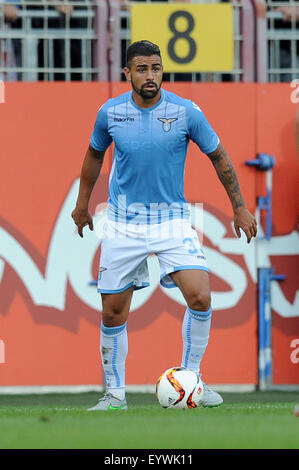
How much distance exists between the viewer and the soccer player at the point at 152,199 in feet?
23.4

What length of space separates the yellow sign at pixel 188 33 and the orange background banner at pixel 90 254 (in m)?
0.28

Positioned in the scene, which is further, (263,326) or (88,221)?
(263,326)

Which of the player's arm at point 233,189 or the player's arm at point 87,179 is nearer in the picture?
the player's arm at point 233,189

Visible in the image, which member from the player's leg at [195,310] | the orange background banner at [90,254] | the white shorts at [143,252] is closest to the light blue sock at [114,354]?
the white shorts at [143,252]

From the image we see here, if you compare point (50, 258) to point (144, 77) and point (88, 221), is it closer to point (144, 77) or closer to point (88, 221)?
Result: point (88, 221)

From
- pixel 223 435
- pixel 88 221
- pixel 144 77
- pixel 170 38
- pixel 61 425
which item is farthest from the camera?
pixel 170 38

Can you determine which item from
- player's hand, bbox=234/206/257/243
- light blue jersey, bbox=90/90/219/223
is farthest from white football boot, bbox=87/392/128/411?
player's hand, bbox=234/206/257/243

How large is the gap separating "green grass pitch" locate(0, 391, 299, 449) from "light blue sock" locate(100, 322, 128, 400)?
0.49 metres

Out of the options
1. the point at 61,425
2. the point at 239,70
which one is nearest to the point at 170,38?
the point at 239,70

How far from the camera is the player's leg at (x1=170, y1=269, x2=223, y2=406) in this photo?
23.0 feet

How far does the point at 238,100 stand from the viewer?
10602mm

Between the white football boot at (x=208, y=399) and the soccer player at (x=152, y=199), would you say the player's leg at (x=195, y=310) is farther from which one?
the white football boot at (x=208, y=399)

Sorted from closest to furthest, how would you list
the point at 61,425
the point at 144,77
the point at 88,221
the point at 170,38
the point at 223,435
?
the point at 223,435 < the point at 61,425 < the point at 144,77 < the point at 88,221 < the point at 170,38

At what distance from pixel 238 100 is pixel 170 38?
2.78ft
